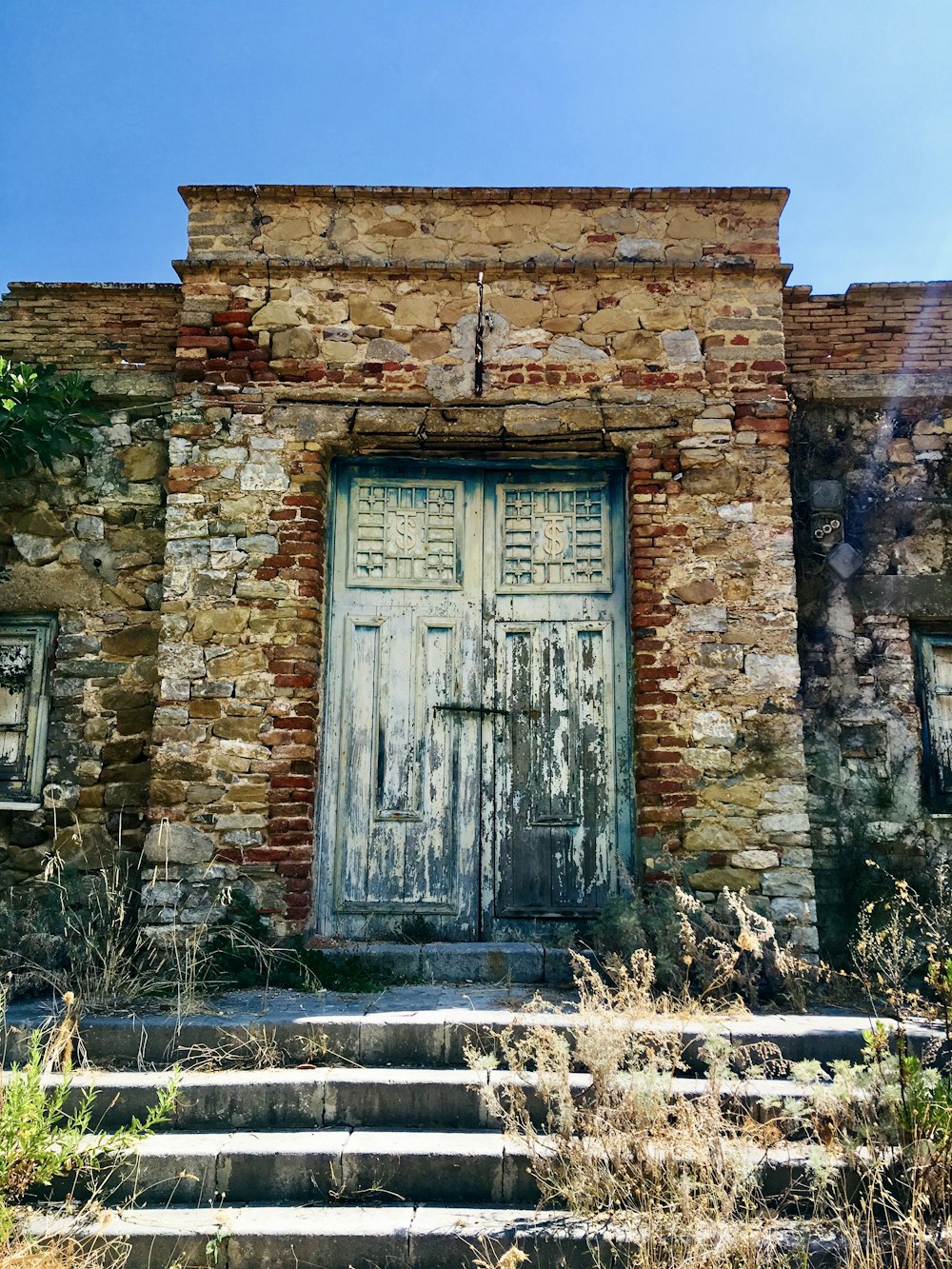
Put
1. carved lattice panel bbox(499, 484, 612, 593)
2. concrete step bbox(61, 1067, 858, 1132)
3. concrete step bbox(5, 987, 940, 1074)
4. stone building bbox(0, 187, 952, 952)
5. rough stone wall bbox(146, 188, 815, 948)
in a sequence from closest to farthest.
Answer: concrete step bbox(61, 1067, 858, 1132) → concrete step bbox(5, 987, 940, 1074) → rough stone wall bbox(146, 188, 815, 948) → stone building bbox(0, 187, 952, 952) → carved lattice panel bbox(499, 484, 612, 593)

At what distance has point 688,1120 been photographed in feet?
10.2

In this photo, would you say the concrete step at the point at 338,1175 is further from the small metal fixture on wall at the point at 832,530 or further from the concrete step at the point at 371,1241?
the small metal fixture on wall at the point at 832,530

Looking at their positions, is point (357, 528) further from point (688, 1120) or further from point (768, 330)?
point (688, 1120)

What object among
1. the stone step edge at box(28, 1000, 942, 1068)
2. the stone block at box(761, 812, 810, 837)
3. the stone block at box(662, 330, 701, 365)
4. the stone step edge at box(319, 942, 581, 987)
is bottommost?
the stone step edge at box(28, 1000, 942, 1068)

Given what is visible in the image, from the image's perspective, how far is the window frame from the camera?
5.62 m

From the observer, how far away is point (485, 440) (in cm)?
566

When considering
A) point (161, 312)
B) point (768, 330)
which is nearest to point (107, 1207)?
point (161, 312)

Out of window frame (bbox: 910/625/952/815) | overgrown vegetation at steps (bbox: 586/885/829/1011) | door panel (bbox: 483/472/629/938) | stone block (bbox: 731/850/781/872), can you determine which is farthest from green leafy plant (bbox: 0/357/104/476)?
window frame (bbox: 910/625/952/815)

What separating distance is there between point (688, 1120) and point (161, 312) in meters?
5.28

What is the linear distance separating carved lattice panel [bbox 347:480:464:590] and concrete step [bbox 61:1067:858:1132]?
9.33 feet

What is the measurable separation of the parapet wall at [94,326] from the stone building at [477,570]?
0.03 m

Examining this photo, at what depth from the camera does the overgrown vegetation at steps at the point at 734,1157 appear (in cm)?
281

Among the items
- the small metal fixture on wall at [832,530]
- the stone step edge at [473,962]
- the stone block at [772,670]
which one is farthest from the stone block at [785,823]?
the small metal fixture on wall at [832,530]

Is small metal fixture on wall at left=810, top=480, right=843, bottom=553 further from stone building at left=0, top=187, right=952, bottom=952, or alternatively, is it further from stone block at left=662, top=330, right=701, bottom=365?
stone block at left=662, top=330, right=701, bottom=365
